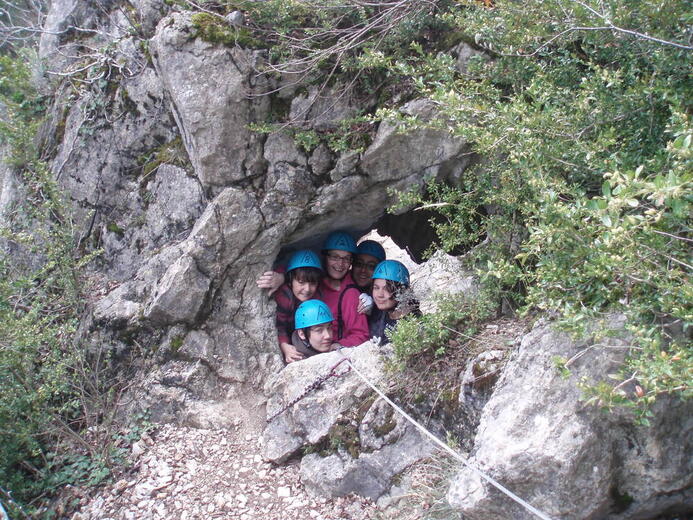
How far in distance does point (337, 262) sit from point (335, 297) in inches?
14.8

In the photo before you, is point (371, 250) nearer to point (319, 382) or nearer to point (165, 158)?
point (319, 382)

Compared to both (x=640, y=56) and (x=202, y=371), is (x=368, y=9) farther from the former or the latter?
(x=202, y=371)

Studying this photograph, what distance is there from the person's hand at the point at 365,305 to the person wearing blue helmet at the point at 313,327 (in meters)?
0.41

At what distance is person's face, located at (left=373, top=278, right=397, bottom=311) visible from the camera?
5566 mm

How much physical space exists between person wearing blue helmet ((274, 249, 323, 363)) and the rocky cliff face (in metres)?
0.24

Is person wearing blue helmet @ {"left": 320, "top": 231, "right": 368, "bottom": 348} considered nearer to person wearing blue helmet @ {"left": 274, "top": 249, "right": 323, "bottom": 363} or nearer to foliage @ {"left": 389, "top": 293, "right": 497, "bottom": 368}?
person wearing blue helmet @ {"left": 274, "top": 249, "right": 323, "bottom": 363}

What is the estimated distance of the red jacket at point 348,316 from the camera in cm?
559

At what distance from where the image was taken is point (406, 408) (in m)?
4.14

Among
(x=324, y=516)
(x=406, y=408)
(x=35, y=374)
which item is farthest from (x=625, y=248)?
(x=35, y=374)

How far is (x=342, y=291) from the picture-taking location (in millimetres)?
5938

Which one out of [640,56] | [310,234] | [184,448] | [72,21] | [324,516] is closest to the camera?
[640,56]

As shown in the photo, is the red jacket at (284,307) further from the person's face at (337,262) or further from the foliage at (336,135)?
the foliage at (336,135)

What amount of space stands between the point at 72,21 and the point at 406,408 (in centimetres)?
607

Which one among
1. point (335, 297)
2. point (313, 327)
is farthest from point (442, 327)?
point (335, 297)
